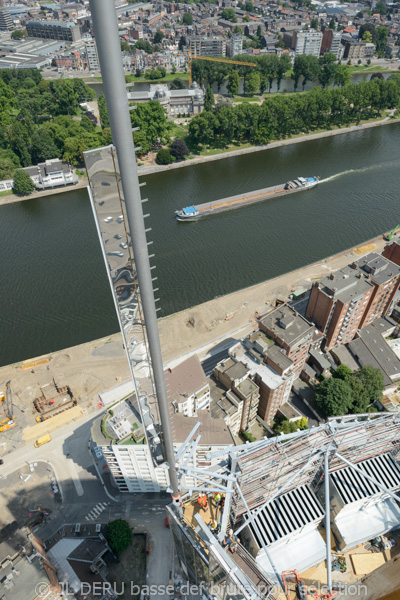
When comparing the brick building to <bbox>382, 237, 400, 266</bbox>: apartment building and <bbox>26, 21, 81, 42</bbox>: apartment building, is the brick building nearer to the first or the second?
<bbox>382, 237, 400, 266</bbox>: apartment building

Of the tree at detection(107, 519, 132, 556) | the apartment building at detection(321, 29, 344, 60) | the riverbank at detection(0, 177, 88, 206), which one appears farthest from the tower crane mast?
the apartment building at detection(321, 29, 344, 60)

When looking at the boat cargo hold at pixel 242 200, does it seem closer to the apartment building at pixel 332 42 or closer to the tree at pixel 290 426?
the tree at pixel 290 426

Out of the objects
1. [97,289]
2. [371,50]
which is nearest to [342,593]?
[97,289]

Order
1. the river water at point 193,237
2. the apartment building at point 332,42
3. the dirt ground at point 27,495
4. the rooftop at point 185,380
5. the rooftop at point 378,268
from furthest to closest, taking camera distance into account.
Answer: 1. the apartment building at point 332,42
2. the river water at point 193,237
3. the rooftop at point 378,268
4. the dirt ground at point 27,495
5. the rooftop at point 185,380

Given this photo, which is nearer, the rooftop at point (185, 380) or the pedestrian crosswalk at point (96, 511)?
the rooftop at point (185, 380)

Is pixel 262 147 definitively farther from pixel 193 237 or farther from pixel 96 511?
pixel 96 511

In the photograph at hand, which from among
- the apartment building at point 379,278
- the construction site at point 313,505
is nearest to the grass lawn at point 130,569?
the construction site at point 313,505
